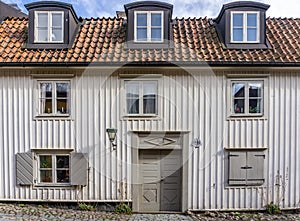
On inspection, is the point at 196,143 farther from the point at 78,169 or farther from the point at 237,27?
the point at 237,27

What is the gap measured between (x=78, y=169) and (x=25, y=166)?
5.58ft

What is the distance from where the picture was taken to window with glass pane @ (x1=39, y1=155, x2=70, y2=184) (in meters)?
8.30

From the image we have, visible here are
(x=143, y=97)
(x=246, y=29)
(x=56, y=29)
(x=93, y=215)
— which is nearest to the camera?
(x=93, y=215)

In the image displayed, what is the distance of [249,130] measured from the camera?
8.16m

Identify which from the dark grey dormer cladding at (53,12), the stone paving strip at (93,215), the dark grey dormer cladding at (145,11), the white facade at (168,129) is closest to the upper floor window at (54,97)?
the white facade at (168,129)

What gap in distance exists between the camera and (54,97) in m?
8.23

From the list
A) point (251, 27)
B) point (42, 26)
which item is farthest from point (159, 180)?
point (42, 26)

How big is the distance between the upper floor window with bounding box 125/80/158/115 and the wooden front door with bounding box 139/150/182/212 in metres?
1.38

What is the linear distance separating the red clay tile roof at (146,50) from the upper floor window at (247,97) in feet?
2.47

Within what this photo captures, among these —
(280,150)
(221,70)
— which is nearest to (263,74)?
(221,70)

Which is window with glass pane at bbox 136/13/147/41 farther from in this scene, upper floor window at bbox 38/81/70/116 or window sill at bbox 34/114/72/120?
window sill at bbox 34/114/72/120

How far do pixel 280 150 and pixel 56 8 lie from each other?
884cm

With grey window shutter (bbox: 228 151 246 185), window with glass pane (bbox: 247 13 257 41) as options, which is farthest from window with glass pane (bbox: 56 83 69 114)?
window with glass pane (bbox: 247 13 257 41)

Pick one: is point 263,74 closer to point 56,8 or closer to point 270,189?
point 270,189
